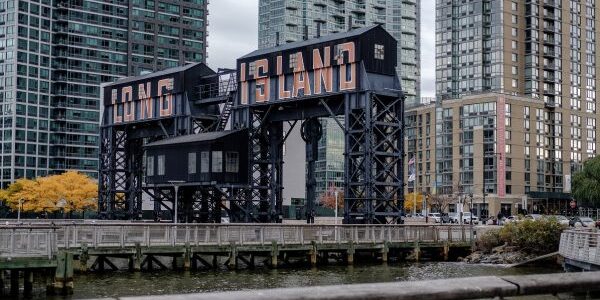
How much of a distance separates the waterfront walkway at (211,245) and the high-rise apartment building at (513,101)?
101056 millimetres

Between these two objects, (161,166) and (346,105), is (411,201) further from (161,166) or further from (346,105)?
(346,105)

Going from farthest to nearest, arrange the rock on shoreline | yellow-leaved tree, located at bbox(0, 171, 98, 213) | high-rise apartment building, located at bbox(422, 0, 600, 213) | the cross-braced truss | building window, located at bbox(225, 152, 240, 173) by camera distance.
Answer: high-rise apartment building, located at bbox(422, 0, 600, 213), yellow-leaved tree, located at bbox(0, 171, 98, 213), building window, located at bbox(225, 152, 240, 173), the cross-braced truss, the rock on shoreline

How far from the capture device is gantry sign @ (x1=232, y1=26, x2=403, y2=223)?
211 feet

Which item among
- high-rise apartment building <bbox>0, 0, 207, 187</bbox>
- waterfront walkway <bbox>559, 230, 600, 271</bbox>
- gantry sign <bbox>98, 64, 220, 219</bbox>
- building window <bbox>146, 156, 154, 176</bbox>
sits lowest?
waterfront walkway <bbox>559, 230, 600, 271</bbox>

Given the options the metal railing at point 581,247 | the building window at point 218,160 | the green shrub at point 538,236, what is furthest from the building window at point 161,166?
the metal railing at point 581,247

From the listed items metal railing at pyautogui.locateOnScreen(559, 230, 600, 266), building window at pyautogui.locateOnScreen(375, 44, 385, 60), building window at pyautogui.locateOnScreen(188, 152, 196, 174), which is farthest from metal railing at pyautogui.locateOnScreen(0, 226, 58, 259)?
building window at pyautogui.locateOnScreen(375, 44, 385, 60)

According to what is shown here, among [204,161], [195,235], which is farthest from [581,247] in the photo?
[204,161]

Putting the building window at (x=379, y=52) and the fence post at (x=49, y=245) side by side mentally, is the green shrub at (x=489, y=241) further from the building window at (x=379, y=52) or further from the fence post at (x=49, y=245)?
the fence post at (x=49, y=245)

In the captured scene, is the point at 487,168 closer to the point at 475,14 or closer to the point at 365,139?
the point at 475,14

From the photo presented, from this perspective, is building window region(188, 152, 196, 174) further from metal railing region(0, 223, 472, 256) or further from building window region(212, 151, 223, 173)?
metal railing region(0, 223, 472, 256)

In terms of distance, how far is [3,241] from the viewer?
3453cm

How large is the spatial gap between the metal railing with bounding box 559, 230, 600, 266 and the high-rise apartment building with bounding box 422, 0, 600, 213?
11796cm

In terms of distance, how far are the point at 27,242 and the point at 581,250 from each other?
23.2 meters

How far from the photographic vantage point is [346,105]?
64875 millimetres
